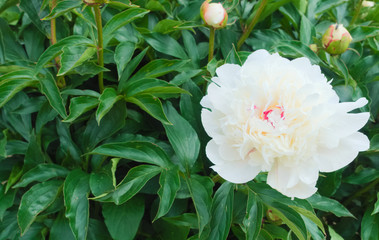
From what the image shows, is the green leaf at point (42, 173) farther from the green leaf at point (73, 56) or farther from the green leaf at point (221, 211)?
the green leaf at point (221, 211)

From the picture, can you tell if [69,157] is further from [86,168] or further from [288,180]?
[288,180]

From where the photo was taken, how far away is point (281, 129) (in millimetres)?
574

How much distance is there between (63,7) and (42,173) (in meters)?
0.34

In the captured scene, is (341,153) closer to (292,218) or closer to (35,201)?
(292,218)

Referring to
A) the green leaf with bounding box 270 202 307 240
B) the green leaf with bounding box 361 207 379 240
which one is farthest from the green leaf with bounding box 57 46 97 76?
the green leaf with bounding box 361 207 379 240

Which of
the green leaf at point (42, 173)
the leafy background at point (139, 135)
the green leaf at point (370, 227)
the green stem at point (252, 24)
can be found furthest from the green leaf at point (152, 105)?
the green leaf at point (370, 227)

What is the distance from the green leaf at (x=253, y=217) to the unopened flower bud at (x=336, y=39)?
0.40m

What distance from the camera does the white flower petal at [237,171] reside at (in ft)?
1.94

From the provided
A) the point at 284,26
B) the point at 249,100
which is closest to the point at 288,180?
the point at 249,100

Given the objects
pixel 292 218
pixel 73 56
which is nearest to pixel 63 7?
pixel 73 56

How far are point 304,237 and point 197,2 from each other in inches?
24.6

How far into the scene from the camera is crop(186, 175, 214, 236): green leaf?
0.69 meters

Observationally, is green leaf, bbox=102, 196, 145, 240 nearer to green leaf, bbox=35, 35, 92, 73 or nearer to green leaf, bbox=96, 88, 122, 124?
green leaf, bbox=96, 88, 122, 124

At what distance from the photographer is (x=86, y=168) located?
34.5 inches
